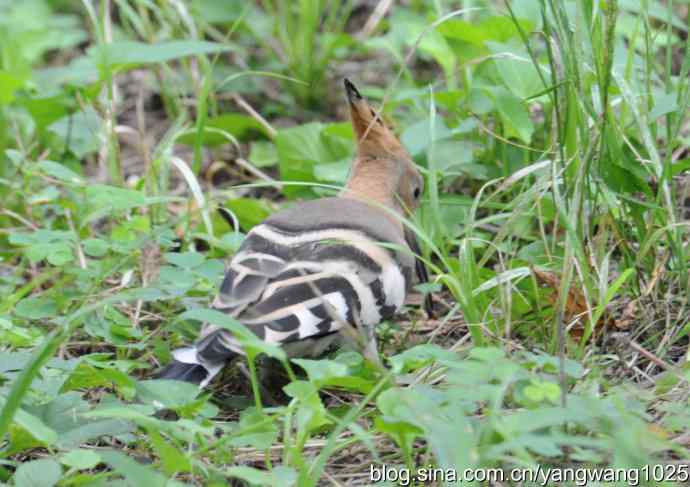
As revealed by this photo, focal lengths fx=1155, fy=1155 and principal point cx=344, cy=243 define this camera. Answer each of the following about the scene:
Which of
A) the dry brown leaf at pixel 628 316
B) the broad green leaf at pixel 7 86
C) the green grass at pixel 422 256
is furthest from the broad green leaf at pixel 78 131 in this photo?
the dry brown leaf at pixel 628 316

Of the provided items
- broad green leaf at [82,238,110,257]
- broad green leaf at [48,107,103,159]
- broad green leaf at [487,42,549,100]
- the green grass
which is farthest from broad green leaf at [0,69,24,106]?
broad green leaf at [487,42,549,100]

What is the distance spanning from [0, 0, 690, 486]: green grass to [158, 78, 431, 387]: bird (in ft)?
0.30

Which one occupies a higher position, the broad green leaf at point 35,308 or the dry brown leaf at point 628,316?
the dry brown leaf at point 628,316

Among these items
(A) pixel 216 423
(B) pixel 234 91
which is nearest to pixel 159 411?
(A) pixel 216 423

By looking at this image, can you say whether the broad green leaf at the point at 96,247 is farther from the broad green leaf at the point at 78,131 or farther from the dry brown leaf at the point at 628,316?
the dry brown leaf at the point at 628,316

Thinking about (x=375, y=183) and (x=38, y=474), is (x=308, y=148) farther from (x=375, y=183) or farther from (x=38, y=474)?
(x=38, y=474)

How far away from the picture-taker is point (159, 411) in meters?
2.26

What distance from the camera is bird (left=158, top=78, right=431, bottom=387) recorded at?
2336mm

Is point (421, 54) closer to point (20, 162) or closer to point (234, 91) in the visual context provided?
point (234, 91)

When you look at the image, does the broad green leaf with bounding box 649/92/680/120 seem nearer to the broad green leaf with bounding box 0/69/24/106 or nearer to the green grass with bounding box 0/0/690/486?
the green grass with bounding box 0/0/690/486

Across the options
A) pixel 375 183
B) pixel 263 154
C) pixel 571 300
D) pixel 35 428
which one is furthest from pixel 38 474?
pixel 263 154

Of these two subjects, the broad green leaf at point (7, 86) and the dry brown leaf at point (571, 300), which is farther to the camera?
the broad green leaf at point (7, 86)

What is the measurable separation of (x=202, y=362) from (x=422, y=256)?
2.92 ft

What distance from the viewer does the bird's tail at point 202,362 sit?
2.32m
